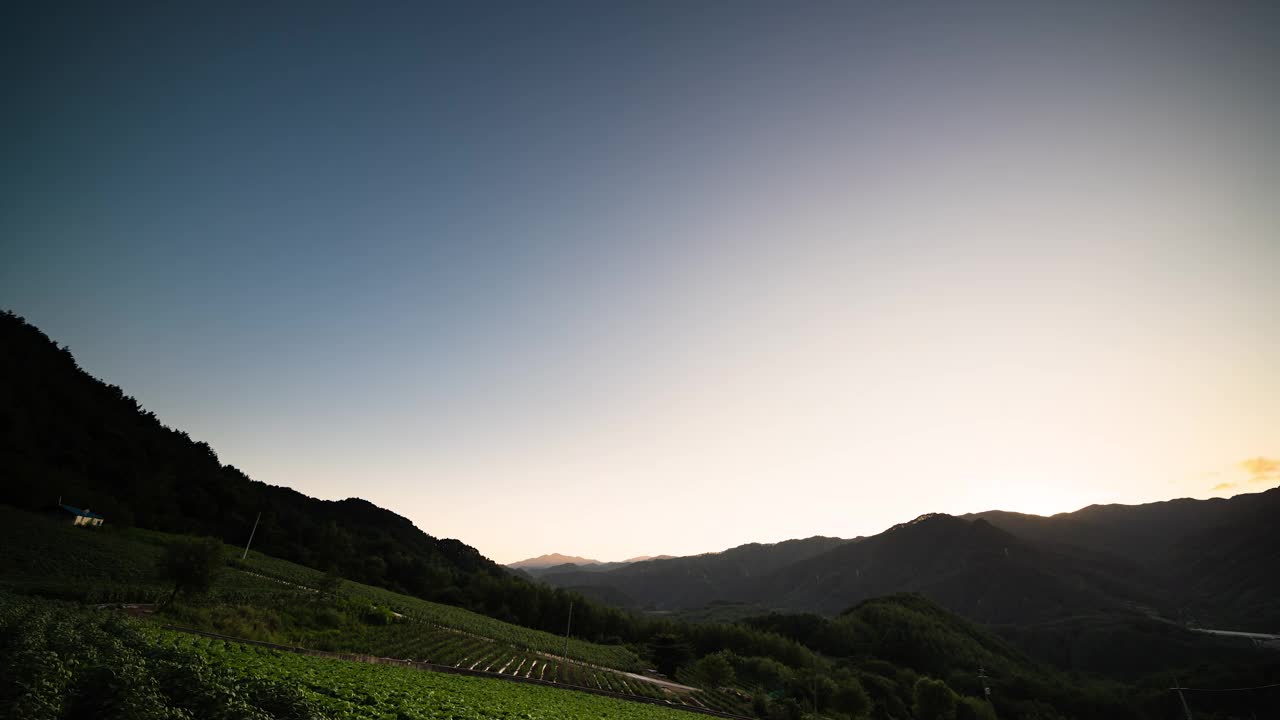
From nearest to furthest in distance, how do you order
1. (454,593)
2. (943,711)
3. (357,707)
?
(357,707) → (943,711) → (454,593)

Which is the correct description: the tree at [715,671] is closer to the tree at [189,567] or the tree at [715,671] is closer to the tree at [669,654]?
the tree at [669,654]

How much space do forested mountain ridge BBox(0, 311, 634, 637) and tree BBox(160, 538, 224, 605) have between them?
65.1m

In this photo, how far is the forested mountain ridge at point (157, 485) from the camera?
375ft

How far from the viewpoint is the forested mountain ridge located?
114m

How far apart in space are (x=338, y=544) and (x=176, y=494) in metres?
42.2

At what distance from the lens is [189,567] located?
53.5m

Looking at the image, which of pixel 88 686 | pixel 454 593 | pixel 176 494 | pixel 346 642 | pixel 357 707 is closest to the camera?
pixel 88 686

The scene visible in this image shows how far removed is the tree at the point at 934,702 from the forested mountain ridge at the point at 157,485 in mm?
73652

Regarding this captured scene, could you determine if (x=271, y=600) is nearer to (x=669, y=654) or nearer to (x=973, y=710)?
(x=669, y=654)

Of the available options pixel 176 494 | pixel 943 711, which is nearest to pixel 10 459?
A: pixel 176 494

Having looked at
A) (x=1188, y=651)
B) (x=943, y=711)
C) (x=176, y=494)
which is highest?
(x=176, y=494)

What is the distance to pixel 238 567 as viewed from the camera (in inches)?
3546

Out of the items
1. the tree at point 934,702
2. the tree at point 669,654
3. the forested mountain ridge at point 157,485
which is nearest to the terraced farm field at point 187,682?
the tree at point 669,654

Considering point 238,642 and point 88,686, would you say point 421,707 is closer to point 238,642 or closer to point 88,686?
point 88,686
